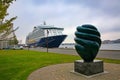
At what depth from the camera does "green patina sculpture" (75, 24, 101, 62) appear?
10805 millimetres

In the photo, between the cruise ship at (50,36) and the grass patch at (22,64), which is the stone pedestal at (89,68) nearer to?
the grass patch at (22,64)

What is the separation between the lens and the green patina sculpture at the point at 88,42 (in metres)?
10.8

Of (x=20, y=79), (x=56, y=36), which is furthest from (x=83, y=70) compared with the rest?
(x=56, y=36)

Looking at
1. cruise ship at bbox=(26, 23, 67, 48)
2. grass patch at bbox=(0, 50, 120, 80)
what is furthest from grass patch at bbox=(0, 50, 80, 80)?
cruise ship at bbox=(26, 23, 67, 48)

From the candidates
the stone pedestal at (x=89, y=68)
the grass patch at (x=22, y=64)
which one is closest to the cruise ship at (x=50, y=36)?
the grass patch at (x=22, y=64)

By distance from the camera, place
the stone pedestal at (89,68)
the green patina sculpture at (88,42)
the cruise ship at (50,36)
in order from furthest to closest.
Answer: the cruise ship at (50,36)
the green patina sculpture at (88,42)
the stone pedestal at (89,68)

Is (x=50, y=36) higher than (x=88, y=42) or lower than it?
higher

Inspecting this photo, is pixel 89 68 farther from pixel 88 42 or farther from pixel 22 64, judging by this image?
pixel 22 64

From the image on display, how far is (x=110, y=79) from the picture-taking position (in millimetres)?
9219

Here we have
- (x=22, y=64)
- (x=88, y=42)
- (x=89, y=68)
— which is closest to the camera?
(x=89, y=68)

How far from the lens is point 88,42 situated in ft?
35.3

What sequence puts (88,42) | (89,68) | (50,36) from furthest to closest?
1. (50,36)
2. (88,42)
3. (89,68)

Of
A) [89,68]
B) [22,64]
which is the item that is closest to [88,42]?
[89,68]

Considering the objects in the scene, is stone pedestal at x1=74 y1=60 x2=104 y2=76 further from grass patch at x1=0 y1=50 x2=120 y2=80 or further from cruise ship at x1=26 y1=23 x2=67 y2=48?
cruise ship at x1=26 y1=23 x2=67 y2=48
